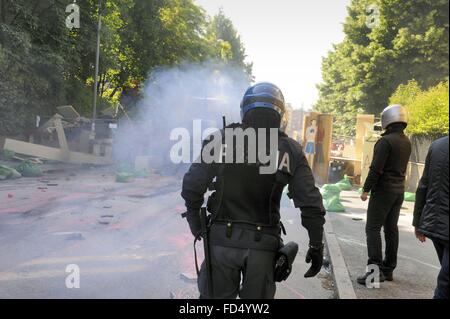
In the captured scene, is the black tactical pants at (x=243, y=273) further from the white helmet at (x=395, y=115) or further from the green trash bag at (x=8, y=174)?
the green trash bag at (x=8, y=174)

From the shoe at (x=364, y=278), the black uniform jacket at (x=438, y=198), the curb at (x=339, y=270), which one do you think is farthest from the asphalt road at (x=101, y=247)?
the black uniform jacket at (x=438, y=198)

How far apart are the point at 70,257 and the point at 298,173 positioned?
349 centimetres

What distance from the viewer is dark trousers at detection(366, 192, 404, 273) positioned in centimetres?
485

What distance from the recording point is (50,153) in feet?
55.0

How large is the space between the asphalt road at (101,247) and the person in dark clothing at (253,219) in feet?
5.67

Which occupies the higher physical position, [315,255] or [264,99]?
[264,99]

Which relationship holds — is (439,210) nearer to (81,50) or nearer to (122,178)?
(122,178)

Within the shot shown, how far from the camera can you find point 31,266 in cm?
504

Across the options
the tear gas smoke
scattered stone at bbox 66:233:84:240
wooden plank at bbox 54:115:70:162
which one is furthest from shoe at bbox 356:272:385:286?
wooden plank at bbox 54:115:70:162

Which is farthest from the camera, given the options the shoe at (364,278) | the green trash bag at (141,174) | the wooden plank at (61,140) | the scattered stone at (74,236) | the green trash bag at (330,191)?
the wooden plank at (61,140)

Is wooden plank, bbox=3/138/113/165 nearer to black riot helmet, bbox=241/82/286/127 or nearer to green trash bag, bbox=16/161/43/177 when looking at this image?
green trash bag, bbox=16/161/43/177

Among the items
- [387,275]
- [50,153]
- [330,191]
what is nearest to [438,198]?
[387,275]

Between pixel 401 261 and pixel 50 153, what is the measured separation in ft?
44.2

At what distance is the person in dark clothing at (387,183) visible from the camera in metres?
4.84
